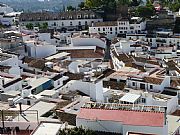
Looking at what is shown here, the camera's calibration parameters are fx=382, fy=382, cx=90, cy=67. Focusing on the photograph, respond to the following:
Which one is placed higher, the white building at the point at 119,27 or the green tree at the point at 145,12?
the green tree at the point at 145,12

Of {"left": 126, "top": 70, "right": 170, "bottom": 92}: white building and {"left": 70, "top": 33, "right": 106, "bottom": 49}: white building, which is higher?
{"left": 70, "top": 33, "right": 106, "bottom": 49}: white building

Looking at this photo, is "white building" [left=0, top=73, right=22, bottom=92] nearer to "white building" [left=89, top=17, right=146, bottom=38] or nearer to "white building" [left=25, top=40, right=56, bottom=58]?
"white building" [left=25, top=40, right=56, bottom=58]

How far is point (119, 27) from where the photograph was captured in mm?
55781

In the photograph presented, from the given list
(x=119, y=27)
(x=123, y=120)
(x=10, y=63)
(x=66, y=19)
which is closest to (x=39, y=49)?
(x=10, y=63)

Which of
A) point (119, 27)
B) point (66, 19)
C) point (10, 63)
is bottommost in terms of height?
point (10, 63)

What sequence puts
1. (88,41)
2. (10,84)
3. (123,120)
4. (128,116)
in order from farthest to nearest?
(88,41), (10,84), (128,116), (123,120)

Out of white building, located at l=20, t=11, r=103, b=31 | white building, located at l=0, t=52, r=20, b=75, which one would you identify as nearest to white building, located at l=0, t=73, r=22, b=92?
white building, located at l=0, t=52, r=20, b=75

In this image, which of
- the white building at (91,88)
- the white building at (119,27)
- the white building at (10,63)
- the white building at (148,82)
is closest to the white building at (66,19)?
the white building at (119,27)

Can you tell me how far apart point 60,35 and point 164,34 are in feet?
Result: 47.6

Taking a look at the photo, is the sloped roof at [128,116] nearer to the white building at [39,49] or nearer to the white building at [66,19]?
the white building at [39,49]

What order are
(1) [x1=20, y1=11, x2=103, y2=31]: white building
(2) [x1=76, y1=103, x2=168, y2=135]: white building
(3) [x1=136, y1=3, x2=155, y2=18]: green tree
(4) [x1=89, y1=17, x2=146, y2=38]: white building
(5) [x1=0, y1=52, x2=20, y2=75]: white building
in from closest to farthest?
(2) [x1=76, y1=103, x2=168, y2=135]: white building, (5) [x1=0, y1=52, x2=20, y2=75]: white building, (4) [x1=89, y1=17, x2=146, y2=38]: white building, (3) [x1=136, y1=3, x2=155, y2=18]: green tree, (1) [x1=20, y1=11, x2=103, y2=31]: white building

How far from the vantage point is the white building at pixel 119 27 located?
182ft

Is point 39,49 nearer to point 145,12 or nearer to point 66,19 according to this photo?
point 66,19

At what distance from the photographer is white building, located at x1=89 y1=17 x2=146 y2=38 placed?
5553 centimetres
